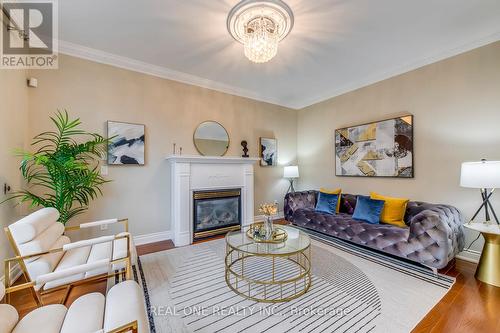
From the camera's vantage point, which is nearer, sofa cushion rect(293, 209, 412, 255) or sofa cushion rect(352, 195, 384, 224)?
sofa cushion rect(293, 209, 412, 255)

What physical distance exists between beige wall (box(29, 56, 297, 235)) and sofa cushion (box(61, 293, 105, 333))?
83.9 inches

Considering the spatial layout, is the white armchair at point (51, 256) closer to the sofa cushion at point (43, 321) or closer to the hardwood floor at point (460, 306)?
the sofa cushion at point (43, 321)

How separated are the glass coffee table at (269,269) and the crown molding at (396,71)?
3117 millimetres

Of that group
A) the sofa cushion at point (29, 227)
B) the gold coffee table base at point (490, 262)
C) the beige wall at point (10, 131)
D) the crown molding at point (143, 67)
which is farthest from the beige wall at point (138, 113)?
the gold coffee table base at point (490, 262)

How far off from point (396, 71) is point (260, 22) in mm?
2642

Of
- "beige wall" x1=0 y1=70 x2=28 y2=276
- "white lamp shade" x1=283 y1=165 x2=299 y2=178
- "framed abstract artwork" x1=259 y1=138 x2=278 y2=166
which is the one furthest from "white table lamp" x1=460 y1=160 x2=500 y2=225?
"beige wall" x1=0 y1=70 x2=28 y2=276

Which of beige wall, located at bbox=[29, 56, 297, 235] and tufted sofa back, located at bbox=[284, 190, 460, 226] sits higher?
beige wall, located at bbox=[29, 56, 297, 235]

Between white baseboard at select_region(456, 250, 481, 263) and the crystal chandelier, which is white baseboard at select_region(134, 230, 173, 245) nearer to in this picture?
the crystal chandelier

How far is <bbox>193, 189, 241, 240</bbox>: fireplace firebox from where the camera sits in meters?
3.51

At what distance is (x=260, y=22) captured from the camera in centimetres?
209

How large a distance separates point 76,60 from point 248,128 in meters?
2.97

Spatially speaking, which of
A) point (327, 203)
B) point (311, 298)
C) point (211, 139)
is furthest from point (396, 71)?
point (311, 298)

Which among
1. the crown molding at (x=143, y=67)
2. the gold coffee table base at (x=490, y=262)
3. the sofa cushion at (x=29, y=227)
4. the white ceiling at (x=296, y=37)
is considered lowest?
the gold coffee table base at (x=490, y=262)

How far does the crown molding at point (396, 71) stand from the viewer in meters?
2.59
